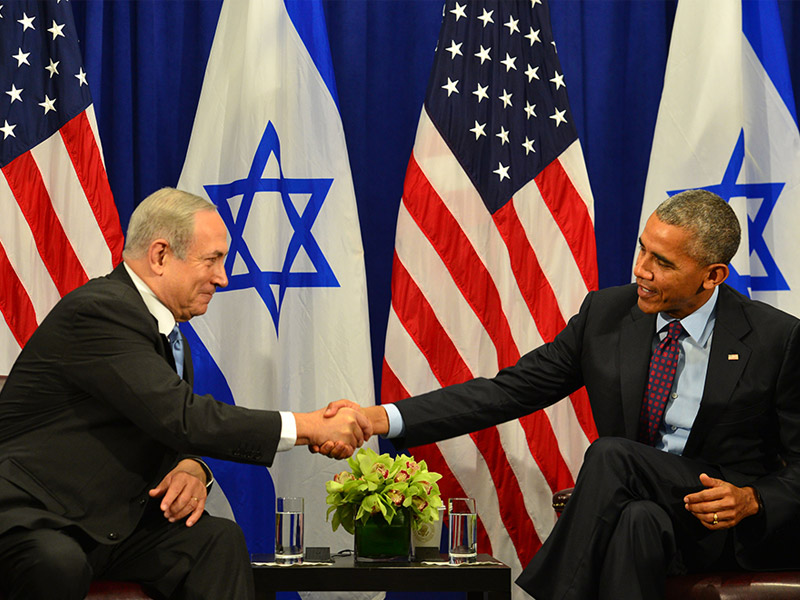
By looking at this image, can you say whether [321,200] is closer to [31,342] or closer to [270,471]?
[270,471]

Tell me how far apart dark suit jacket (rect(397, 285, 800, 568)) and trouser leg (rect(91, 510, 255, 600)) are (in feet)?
2.58

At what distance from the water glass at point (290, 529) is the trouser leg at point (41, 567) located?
79 cm

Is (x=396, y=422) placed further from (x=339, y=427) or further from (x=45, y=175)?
(x=45, y=175)

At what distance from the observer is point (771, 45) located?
4027 mm

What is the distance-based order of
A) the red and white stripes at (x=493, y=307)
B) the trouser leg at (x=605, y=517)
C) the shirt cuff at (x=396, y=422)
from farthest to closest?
the red and white stripes at (x=493, y=307) < the shirt cuff at (x=396, y=422) < the trouser leg at (x=605, y=517)

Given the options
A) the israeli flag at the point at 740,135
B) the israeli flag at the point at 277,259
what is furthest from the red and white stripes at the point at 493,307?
the israeli flag at the point at 740,135

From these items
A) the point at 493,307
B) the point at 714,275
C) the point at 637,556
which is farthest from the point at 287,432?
the point at 493,307

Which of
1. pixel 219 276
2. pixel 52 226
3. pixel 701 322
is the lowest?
pixel 701 322

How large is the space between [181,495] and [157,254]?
65 cm

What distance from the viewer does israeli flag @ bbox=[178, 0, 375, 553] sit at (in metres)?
3.82

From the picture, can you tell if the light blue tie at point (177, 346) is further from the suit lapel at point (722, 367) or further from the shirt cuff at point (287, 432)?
the suit lapel at point (722, 367)

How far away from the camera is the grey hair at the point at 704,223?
2838mm

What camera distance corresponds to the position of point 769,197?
12.9 ft

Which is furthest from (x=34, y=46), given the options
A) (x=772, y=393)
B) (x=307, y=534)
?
(x=772, y=393)
